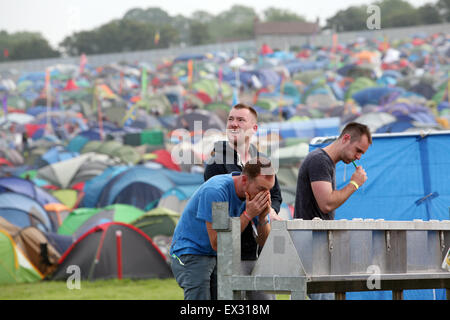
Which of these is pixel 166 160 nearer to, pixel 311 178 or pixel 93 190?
pixel 93 190

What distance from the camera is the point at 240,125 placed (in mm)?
5145

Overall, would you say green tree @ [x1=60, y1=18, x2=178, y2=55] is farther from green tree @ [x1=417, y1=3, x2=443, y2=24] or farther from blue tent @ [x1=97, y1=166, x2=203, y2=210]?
blue tent @ [x1=97, y1=166, x2=203, y2=210]

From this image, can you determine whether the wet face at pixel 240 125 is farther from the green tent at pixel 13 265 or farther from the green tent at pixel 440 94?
the green tent at pixel 440 94

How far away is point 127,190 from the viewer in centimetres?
1853

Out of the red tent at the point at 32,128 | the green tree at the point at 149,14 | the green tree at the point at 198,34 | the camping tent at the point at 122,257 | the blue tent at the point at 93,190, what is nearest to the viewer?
the camping tent at the point at 122,257

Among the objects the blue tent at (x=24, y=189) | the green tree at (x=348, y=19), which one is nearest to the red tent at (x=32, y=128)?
the blue tent at (x=24, y=189)

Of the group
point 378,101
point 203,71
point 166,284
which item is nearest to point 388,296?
point 166,284

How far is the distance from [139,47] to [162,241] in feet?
352

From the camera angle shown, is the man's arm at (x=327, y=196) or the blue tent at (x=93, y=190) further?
the blue tent at (x=93, y=190)

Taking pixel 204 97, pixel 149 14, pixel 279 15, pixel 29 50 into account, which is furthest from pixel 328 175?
pixel 279 15

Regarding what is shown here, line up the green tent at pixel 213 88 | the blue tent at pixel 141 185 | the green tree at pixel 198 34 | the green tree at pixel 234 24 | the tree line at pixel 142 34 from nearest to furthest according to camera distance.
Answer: the blue tent at pixel 141 185, the green tent at pixel 213 88, the tree line at pixel 142 34, the green tree at pixel 198 34, the green tree at pixel 234 24

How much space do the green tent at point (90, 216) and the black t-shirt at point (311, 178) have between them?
9571 mm

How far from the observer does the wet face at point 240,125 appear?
514 cm

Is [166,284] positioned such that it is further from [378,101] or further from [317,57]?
[317,57]
